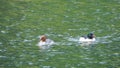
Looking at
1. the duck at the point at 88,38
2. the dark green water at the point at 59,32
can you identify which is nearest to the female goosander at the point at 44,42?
the dark green water at the point at 59,32

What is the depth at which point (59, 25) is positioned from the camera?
228ft

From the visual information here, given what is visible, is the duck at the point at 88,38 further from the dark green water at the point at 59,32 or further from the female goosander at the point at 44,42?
the female goosander at the point at 44,42

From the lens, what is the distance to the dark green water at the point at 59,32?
159 feet

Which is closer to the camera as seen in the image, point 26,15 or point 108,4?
point 26,15

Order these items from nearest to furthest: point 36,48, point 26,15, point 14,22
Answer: point 36,48 < point 14,22 < point 26,15

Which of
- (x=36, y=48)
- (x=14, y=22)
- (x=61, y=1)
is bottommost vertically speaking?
(x=61, y=1)

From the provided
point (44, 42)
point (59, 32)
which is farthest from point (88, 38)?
point (44, 42)

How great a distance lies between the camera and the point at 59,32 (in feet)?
208

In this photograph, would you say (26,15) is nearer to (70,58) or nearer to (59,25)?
(59,25)

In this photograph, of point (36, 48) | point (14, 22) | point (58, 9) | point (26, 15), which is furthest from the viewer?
point (58, 9)

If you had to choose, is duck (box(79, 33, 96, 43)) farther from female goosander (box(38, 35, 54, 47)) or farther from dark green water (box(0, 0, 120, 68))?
female goosander (box(38, 35, 54, 47))

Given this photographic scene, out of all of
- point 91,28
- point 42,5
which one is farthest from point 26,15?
point 91,28

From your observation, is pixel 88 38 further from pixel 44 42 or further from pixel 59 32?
pixel 44 42

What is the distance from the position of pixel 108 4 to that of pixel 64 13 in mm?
11053
